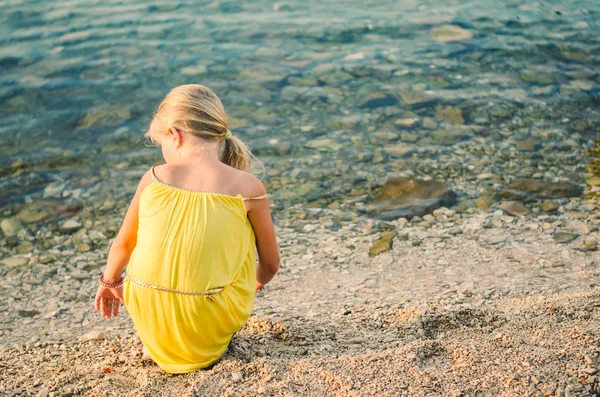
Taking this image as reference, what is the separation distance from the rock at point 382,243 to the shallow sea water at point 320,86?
2.59 feet

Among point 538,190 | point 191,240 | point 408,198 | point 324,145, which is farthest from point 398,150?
point 191,240

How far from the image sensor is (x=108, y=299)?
3660mm

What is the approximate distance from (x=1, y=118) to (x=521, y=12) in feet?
26.5

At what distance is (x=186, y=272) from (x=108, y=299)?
781 mm

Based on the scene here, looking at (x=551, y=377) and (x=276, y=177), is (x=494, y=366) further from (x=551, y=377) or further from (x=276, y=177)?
(x=276, y=177)

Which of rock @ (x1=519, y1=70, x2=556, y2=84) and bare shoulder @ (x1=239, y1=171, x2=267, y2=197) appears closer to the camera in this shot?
bare shoulder @ (x1=239, y1=171, x2=267, y2=197)

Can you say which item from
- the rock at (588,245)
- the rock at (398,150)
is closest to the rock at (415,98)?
the rock at (398,150)

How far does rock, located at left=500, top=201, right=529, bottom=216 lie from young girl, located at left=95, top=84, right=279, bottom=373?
327 cm

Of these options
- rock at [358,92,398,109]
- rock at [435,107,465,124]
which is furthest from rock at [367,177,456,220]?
rock at [358,92,398,109]

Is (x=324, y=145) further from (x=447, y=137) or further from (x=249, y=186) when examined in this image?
(x=249, y=186)

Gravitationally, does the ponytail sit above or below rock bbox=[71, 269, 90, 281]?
above

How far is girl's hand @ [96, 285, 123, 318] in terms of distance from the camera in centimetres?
360

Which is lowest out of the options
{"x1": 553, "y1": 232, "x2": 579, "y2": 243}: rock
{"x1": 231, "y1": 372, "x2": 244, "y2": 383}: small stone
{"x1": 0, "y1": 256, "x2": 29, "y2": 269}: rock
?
{"x1": 553, "y1": 232, "x2": 579, "y2": 243}: rock

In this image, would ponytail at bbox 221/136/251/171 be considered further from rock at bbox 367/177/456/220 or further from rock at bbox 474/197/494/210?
rock at bbox 474/197/494/210
